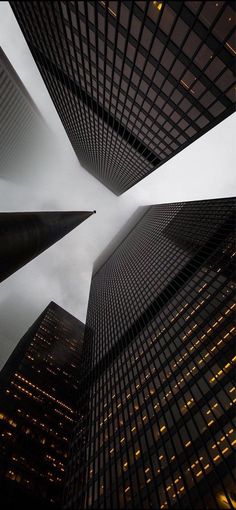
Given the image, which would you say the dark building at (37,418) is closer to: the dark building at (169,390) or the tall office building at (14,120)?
the dark building at (169,390)

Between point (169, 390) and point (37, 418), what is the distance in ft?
186

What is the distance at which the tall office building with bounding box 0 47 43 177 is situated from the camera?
397ft

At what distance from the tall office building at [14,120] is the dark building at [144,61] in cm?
7583

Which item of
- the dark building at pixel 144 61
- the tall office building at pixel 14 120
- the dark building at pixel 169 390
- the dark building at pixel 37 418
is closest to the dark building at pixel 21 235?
the dark building at pixel 144 61

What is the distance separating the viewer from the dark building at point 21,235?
2169 cm

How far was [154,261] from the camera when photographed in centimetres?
10056

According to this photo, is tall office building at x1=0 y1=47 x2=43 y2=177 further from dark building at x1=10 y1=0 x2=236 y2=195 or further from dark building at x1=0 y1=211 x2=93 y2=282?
dark building at x1=0 y1=211 x2=93 y2=282

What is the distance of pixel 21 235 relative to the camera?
23672mm

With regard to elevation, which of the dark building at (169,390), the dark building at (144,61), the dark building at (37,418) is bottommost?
the dark building at (37,418)

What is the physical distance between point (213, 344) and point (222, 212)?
47648mm

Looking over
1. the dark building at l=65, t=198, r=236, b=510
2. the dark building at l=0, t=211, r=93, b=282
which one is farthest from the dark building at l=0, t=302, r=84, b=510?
the dark building at l=0, t=211, r=93, b=282

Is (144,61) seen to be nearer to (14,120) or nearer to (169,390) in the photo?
(169,390)

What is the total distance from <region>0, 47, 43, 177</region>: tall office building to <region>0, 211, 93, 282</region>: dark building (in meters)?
111

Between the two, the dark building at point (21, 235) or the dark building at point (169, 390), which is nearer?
the dark building at point (21, 235)
